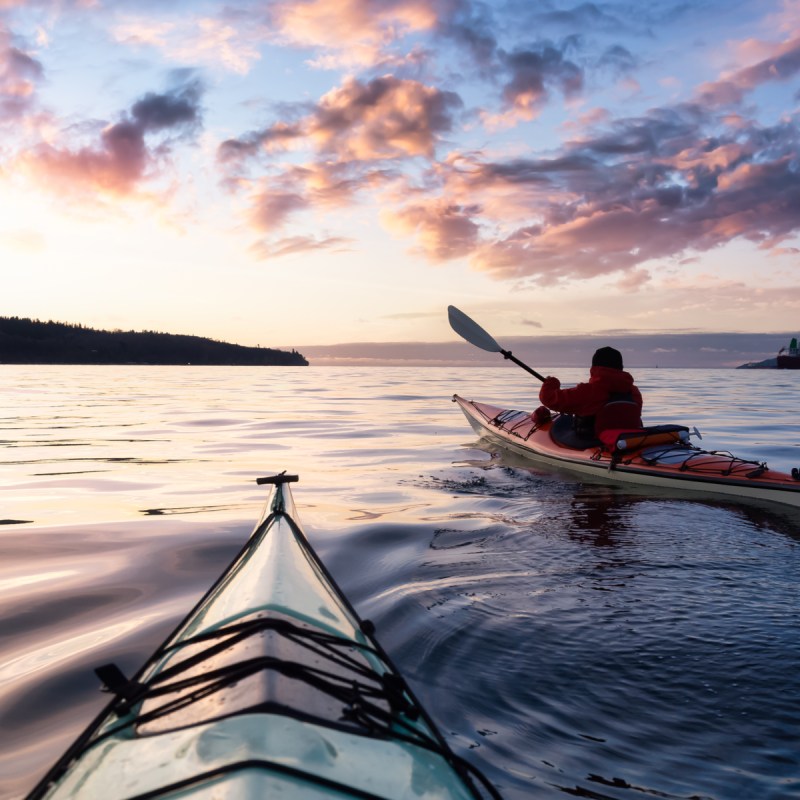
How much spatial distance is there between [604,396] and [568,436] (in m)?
1.28

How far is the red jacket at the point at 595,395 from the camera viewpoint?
346 inches

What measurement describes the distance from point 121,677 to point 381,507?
217 inches

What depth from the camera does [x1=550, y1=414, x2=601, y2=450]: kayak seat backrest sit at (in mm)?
9570

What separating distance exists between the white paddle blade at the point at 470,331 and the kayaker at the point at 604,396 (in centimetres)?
364

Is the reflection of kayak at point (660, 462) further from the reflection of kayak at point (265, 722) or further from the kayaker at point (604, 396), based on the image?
the reflection of kayak at point (265, 722)

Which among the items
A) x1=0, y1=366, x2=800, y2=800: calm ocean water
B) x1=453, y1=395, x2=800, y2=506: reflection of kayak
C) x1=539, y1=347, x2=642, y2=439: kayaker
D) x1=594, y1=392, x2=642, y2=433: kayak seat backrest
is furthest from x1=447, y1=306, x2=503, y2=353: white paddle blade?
x1=594, y1=392, x2=642, y2=433: kayak seat backrest

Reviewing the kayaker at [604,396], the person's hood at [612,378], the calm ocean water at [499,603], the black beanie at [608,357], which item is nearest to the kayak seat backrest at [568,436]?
the kayaker at [604,396]

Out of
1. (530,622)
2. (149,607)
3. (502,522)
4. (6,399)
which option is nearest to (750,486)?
(502,522)

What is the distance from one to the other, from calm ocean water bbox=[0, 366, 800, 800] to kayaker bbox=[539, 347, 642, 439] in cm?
100

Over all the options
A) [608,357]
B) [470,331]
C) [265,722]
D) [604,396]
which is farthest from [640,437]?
[265,722]

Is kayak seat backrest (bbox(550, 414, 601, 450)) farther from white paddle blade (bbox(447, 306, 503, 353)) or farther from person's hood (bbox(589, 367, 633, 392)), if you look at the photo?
white paddle blade (bbox(447, 306, 503, 353))

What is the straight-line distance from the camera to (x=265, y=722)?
1698mm

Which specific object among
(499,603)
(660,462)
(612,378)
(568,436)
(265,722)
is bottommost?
(499,603)

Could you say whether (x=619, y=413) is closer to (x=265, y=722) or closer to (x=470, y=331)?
(x=470, y=331)
